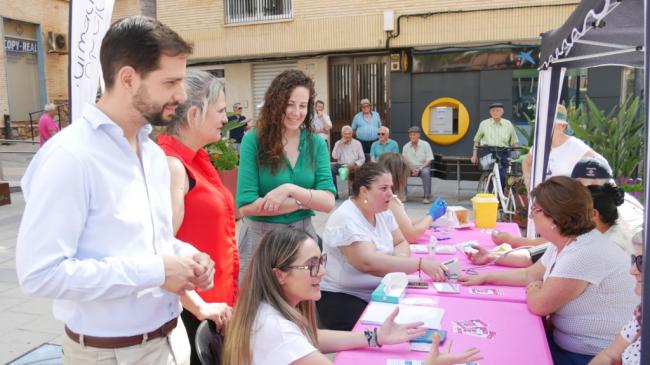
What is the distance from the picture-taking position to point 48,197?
1.26 m

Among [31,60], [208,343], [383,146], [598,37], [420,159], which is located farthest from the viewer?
[31,60]

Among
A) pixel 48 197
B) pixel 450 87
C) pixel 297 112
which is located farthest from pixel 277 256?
pixel 450 87

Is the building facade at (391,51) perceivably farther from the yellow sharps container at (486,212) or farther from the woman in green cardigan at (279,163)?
the woman in green cardigan at (279,163)

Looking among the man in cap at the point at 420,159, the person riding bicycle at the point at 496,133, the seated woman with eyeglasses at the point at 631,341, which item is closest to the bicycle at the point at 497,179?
the person riding bicycle at the point at 496,133

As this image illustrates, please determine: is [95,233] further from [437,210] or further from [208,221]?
[437,210]

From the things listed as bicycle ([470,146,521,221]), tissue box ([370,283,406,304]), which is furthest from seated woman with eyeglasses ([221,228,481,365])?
bicycle ([470,146,521,221])

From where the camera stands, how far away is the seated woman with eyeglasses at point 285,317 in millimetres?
1780

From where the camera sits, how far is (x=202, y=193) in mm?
2045

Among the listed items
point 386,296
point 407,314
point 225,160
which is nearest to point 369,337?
point 407,314

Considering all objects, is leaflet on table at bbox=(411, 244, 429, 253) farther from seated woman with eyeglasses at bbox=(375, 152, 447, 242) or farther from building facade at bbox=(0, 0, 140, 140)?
building facade at bbox=(0, 0, 140, 140)

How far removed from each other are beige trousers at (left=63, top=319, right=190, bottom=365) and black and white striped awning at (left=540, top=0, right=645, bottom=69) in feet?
7.38

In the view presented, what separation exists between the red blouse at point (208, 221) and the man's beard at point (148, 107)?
538 mm

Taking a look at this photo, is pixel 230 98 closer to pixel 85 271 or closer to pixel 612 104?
pixel 612 104

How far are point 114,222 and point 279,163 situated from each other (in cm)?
159
